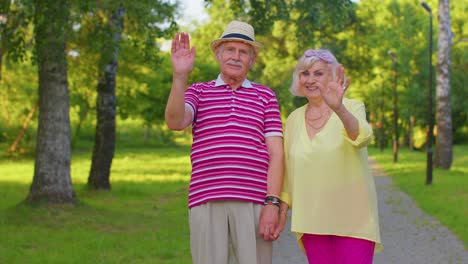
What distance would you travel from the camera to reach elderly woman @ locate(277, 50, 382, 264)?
168 inches

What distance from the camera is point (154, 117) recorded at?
51938 mm

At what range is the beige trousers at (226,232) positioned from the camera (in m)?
4.01

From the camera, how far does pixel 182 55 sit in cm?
383

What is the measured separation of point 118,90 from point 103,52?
16958mm

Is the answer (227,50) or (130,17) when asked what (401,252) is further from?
(227,50)

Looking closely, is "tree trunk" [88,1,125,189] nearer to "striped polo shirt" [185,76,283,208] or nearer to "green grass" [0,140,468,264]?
"green grass" [0,140,468,264]

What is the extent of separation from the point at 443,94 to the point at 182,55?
84.0 feet

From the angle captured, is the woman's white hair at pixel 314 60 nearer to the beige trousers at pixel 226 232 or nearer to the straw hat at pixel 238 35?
the straw hat at pixel 238 35

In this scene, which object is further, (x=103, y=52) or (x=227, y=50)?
(x=103, y=52)

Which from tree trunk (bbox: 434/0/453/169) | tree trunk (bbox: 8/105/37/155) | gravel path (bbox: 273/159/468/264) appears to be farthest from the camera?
tree trunk (bbox: 8/105/37/155)

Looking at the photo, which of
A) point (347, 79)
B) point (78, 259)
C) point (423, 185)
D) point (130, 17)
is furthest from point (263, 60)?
point (347, 79)

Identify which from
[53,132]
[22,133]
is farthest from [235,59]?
[22,133]

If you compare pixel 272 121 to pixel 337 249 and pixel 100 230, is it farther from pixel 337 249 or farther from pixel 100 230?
pixel 100 230

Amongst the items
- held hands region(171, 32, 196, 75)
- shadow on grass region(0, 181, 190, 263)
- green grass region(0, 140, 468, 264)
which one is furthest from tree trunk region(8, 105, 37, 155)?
held hands region(171, 32, 196, 75)
